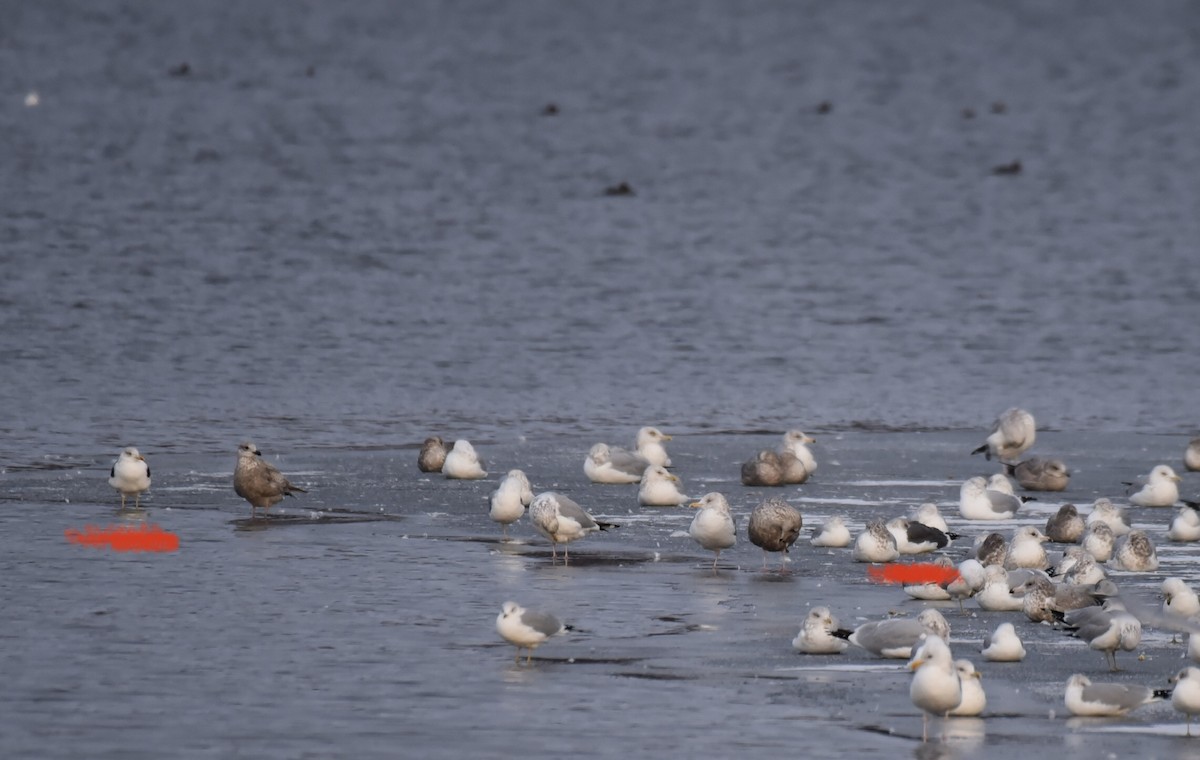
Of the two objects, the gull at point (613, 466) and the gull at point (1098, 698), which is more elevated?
the gull at point (613, 466)

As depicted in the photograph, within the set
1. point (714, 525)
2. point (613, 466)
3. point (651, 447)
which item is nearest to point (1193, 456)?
point (651, 447)

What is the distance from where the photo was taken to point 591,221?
46.3 meters

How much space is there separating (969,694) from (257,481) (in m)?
7.98

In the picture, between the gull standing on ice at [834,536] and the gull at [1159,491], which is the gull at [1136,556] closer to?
the gull standing on ice at [834,536]

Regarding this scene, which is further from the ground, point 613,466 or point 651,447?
point 651,447

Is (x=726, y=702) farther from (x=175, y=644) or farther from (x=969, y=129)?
(x=969, y=129)

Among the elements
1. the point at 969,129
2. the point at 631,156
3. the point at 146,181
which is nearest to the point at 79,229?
the point at 146,181

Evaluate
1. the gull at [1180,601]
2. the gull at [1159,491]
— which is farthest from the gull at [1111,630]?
the gull at [1159,491]

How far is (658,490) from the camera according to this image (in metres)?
17.8

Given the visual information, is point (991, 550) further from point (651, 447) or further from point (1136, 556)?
point (651, 447)

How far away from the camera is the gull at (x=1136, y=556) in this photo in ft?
48.3

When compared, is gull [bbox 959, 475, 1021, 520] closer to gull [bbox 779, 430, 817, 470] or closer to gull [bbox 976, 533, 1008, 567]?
gull [bbox 779, 430, 817, 470]

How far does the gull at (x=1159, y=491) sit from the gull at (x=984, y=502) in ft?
3.63

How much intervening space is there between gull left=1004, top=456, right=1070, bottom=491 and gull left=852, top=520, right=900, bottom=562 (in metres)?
4.82
